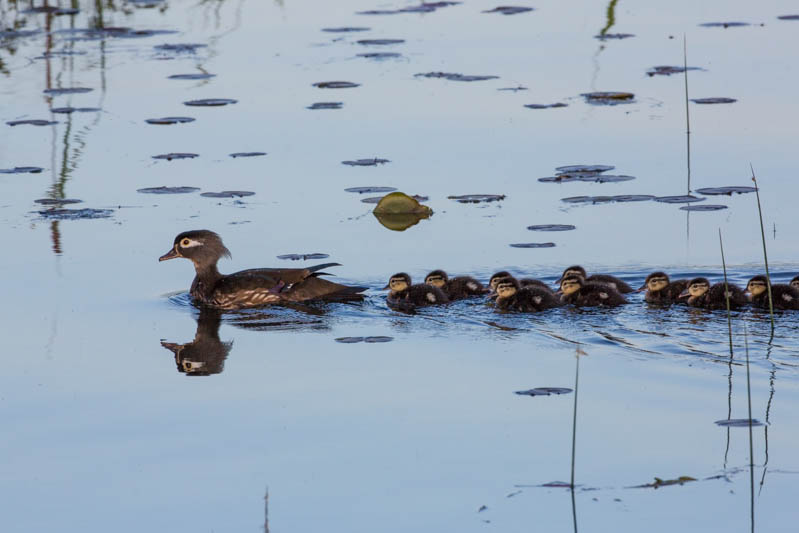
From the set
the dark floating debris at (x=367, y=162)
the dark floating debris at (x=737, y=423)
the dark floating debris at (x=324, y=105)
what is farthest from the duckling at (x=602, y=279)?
the dark floating debris at (x=324, y=105)

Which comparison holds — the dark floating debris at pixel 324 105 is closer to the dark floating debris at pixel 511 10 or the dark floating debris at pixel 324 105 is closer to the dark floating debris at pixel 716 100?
the dark floating debris at pixel 716 100

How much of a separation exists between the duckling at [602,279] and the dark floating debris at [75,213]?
3364mm

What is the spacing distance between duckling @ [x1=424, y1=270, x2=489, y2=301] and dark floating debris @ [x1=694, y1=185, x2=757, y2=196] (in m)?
2.31

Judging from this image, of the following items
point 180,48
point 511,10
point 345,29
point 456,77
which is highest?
point 511,10

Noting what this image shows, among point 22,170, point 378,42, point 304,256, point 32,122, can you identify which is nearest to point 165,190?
point 22,170

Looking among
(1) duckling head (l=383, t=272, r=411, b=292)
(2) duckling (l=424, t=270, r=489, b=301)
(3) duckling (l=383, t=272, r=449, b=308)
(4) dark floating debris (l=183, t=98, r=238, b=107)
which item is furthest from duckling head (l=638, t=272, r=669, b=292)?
(4) dark floating debris (l=183, t=98, r=238, b=107)

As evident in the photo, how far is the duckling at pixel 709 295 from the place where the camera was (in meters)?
8.14

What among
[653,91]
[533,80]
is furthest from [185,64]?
[653,91]

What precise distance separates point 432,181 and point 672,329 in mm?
3321

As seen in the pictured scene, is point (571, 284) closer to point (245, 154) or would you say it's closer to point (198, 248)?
point (198, 248)

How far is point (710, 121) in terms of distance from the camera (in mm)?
12070

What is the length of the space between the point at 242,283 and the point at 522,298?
1.66 m

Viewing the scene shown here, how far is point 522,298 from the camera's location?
826 cm

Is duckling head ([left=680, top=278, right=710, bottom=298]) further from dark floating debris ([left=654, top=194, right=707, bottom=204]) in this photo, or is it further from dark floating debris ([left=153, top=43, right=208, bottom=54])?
dark floating debris ([left=153, top=43, right=208, bottom=54])
